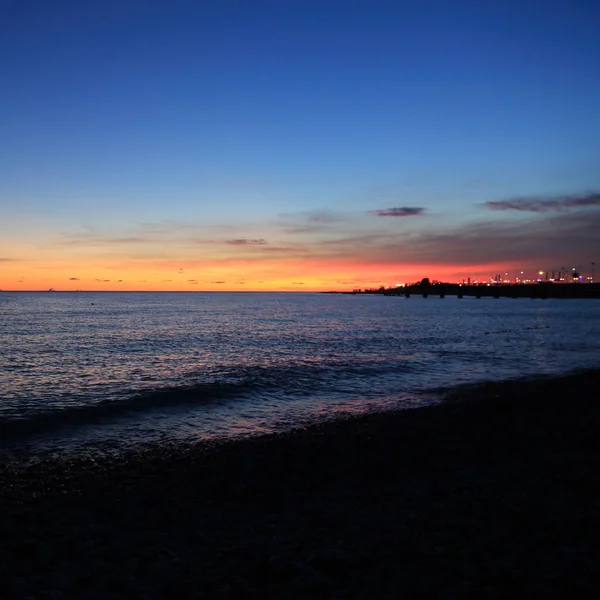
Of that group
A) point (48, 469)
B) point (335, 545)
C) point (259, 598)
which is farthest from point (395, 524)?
point (48, 469)

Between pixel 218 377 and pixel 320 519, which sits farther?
pixel 218 377

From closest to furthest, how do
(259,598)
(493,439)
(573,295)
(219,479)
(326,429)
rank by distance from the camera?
(259,598)
(219,479)
(493,439)
(326,429)
(573,295)

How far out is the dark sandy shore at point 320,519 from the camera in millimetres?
5398

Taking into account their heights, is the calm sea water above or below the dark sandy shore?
below

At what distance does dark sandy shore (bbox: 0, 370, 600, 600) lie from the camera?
5.40m

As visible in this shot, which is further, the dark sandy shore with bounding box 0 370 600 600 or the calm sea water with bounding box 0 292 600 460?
the calm sea water with bounding box 0 292 600 460

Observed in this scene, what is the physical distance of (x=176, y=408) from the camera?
17.4 m

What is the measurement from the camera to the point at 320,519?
7.23m

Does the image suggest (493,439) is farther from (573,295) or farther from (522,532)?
(573,295)

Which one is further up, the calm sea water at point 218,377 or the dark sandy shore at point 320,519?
the dark sandy shore at point 320,519

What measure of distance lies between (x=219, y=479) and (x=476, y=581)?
565 cm

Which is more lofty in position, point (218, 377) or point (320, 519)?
point (320, 519)

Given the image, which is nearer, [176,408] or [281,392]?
[176,408]

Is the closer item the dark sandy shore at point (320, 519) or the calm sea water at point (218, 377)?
the dark sandy shore at point (320, 519)
